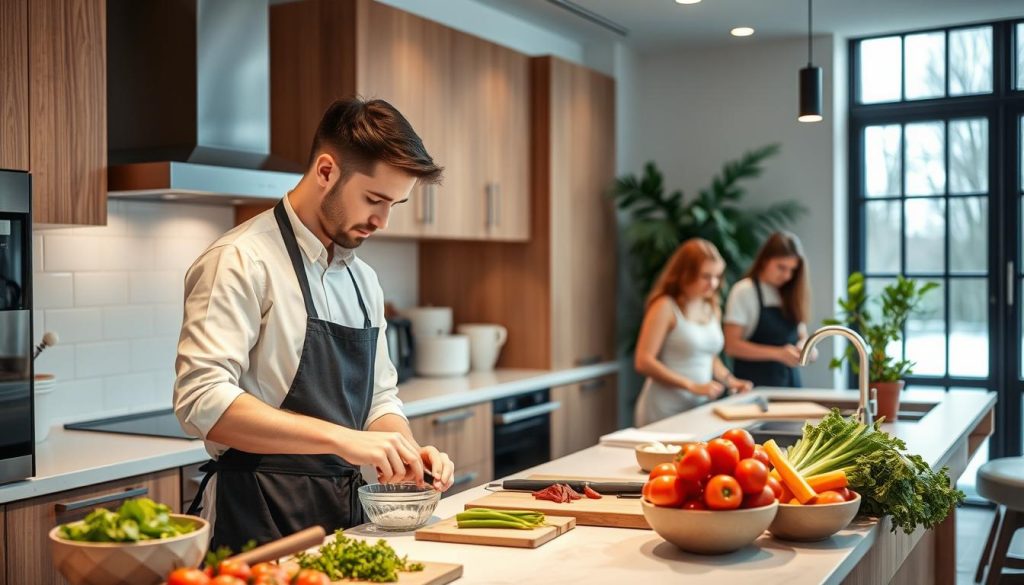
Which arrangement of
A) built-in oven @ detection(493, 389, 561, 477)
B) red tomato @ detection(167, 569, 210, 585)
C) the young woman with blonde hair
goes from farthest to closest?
the young woman with blonde hair
built-in oven @ detection(493, 389, 561, 477)
red tomato @ detection(167, 569, 210, 585)

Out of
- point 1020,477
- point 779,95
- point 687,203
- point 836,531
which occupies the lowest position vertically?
point 1020,477

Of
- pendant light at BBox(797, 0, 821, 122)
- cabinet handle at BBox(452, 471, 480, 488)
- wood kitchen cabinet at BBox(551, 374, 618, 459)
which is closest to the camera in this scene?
pendant light at BBox(797, 0, 821, 122)

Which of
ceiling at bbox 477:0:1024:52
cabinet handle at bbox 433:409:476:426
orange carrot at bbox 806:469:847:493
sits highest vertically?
ceiling at bbox 477:0:1024:52

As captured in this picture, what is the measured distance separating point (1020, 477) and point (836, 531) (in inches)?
84.3

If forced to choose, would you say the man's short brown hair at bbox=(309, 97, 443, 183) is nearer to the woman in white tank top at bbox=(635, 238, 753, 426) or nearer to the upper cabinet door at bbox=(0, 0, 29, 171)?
the upper cabinet door at bbox=(0, 0, 29, 171)

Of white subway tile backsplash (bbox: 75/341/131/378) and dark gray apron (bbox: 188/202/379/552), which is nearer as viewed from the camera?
dark gray apron (bbox: 188/202/379/552)

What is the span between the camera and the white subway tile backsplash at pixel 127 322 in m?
3.55

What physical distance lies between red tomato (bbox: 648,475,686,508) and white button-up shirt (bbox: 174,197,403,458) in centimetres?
71

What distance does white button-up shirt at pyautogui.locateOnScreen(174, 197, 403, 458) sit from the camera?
1.85m

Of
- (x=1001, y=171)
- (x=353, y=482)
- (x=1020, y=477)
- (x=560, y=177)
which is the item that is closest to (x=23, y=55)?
(x=353, y=482)

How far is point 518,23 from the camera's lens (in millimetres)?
5453

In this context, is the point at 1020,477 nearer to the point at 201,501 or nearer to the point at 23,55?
the point at 201,501

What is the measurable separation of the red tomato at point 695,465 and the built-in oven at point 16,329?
1.64m

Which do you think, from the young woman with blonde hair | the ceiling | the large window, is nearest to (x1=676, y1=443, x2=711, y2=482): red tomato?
the young woman with blonde hair
